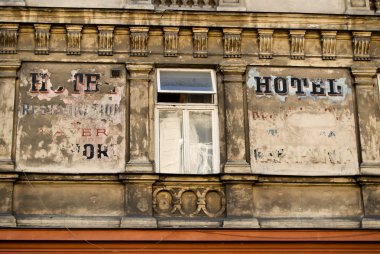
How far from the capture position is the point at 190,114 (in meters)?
13.1

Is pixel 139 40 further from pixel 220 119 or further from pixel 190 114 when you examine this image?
pixel 220 119

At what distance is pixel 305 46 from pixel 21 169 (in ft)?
18.7

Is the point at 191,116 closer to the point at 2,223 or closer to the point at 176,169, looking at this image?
the point at 176,169

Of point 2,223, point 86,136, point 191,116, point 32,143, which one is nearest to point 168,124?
point 191,116

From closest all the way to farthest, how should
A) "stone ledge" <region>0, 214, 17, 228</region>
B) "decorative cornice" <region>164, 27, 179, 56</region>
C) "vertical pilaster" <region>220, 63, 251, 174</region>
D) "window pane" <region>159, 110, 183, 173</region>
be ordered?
"stone ledge" <region>0, 214, 17, 228</region> → "vertical pilaster" <region>220, 63, 251, 174</region> → "window pane" <region>159, 110, 183, 173</region> → "decorative cornice" <region>164, 27, 179, 56</region>

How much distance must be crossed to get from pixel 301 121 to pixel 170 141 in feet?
7.99

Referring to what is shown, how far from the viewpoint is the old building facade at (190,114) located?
1227 cm

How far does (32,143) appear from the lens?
12.4 m

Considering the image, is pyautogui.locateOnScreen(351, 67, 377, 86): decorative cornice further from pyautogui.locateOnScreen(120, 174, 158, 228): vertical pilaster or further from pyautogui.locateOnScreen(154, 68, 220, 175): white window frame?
pyautogui.locateOnScreen(120, 174, 158, 228): vertical pilaster

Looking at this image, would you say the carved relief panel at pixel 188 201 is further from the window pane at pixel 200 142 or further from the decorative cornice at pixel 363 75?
the decorative cornice at pixel 363 75

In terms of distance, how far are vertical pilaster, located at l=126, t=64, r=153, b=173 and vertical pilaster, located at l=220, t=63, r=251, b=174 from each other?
1.41m

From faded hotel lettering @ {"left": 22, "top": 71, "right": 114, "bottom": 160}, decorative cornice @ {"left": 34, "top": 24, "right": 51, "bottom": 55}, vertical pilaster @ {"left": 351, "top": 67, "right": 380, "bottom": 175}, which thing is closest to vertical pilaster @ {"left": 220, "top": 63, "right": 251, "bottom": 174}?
faded hotel lettering @ {"left": 22, "top": 71, "right": 114, "bottom": 160}

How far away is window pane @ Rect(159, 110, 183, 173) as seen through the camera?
1268cm

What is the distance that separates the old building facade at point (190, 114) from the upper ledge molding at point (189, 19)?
0.07 ft
